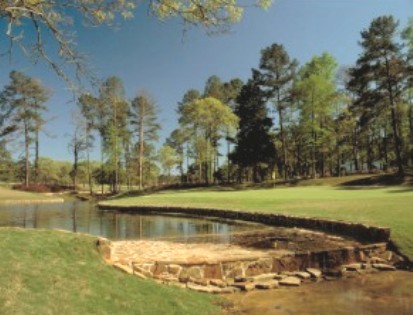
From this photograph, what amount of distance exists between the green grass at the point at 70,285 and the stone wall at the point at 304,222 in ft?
20.3

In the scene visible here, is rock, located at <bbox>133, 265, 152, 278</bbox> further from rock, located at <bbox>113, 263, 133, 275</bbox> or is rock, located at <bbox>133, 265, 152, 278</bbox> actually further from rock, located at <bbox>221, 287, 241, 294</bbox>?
rock, located at <bbox>221, 287, 241, 294</bbox>

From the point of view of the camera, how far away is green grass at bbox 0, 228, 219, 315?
6.76m

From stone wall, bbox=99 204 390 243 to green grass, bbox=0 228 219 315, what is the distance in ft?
20.3

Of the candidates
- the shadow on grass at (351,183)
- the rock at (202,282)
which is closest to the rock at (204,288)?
the rock at (202,282)

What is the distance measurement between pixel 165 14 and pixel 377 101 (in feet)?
124

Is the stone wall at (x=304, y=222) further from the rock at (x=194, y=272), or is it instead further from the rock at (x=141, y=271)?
the rock at (x=141, y=271)

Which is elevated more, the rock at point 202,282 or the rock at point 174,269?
the rock at point 174,269

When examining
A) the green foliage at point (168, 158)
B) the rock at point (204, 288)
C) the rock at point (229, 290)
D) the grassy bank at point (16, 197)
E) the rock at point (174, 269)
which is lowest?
the rock at point (229, 290)

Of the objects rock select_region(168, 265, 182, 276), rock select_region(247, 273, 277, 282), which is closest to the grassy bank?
rock select_region(168, 265, 182, 276)

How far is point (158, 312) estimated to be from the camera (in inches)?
296

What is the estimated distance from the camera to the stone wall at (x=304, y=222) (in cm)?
1288

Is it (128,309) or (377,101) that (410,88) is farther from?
(128,309)

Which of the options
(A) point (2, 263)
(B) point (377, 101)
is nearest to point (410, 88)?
(B) point (377, 101)

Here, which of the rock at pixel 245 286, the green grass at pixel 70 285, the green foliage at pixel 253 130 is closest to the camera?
the green grass at pixel 70 285
